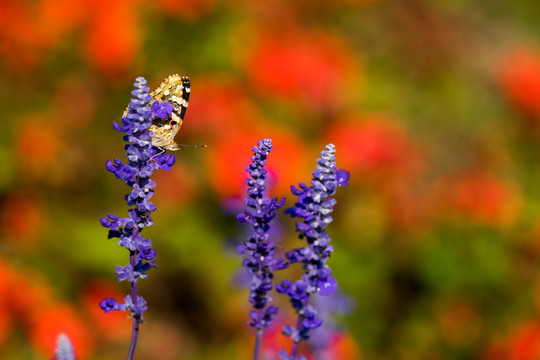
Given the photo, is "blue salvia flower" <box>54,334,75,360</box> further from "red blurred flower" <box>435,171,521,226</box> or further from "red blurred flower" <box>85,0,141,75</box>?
"red blurred flower" <box>435,171,521,226</box>

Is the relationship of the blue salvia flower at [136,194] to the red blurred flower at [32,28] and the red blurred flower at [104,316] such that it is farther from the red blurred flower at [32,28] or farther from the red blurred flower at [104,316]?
the red blurred flower at [32,28]

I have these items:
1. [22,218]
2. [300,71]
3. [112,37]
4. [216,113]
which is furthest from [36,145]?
[300,71]

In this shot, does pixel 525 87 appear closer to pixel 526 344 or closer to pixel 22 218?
pixel 526 344

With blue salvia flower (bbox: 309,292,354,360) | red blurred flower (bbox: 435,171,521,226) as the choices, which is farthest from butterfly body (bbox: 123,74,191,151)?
red blurred flower (bbox: 435,171,521,226)

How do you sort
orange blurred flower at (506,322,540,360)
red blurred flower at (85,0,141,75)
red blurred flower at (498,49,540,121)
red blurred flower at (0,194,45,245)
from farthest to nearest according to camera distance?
red blurred flower at (498,49,540,121) < red blurred flower at (85,0,141,75) < red blurred flower at (0,194,45,245) < orange blurred flower at (506,322,540,360)

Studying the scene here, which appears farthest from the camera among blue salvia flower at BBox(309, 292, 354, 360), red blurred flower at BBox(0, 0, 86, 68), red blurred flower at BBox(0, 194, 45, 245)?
red blurred flower at BBox(0, 0, 86, 68)

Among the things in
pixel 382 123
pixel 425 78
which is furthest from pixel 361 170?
pixel 425 78

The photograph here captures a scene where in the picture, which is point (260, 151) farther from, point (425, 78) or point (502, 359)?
point (425, 78)

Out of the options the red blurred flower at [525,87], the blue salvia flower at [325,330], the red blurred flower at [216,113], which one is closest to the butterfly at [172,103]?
the blue salvia flower at [325,330]
